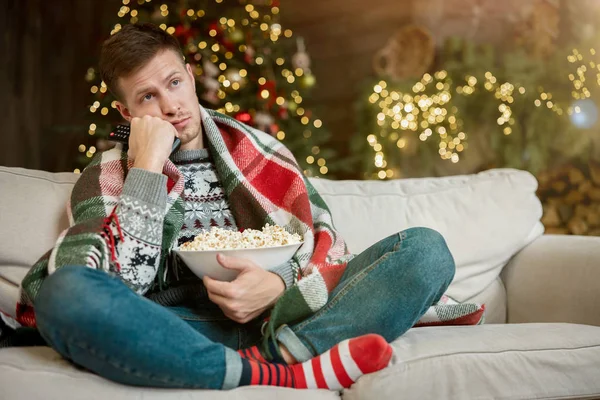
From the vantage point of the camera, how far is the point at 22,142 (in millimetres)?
4230

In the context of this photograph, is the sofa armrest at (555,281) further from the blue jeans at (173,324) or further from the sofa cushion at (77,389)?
the sofa cushion at (77,389)

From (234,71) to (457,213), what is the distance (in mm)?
1708

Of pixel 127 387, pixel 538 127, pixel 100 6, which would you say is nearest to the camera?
pixel 127 387

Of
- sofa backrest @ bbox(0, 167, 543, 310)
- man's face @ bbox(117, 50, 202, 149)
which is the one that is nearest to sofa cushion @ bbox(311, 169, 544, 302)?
sofa backrest @ bbox(0, 167, 543, 310)

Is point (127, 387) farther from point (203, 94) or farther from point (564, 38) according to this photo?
point (564, 38)

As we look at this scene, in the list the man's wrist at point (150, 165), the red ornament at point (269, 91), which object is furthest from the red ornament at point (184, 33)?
the man's wrist at point (150, 165)

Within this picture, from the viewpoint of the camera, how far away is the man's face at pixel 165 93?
176 centimetres

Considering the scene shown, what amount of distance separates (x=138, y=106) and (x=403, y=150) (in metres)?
2.52

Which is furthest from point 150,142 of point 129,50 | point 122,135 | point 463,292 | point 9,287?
point 463,292

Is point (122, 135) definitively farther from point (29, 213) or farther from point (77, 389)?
point (77, 389)

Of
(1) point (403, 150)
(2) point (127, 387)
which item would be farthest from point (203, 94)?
(2) point (127, 387)

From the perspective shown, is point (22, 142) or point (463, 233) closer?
point (463, 233)

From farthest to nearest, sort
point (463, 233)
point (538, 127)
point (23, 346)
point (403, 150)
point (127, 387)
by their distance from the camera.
A: point (403, 150), point (538, 127), point (463, 233), point (23, 346), point (127, 387)

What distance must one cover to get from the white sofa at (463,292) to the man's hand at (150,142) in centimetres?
31
